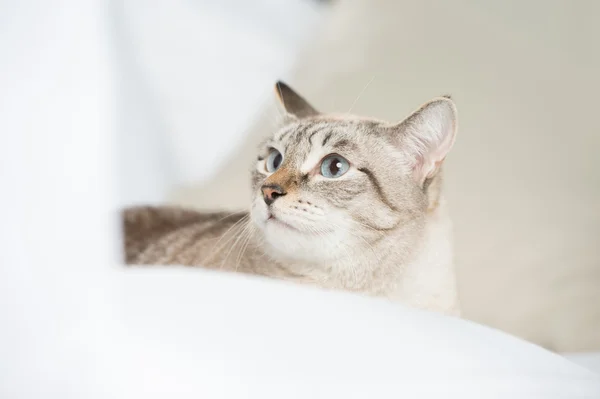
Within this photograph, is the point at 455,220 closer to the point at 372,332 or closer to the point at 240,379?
the point at 372,332

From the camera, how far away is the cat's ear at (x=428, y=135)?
2.78ft

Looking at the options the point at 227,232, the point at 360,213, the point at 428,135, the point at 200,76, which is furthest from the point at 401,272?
the point at 200,76

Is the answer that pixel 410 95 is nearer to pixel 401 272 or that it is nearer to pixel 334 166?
pixel 334 166

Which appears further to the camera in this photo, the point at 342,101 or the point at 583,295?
the point at 342,101

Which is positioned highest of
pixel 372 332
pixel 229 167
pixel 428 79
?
pixel 428 79

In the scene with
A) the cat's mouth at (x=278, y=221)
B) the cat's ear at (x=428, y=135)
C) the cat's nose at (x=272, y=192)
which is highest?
the cat's ear at (x=428, y=135)

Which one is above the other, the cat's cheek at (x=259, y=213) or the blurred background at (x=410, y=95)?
the blurred background at (x=410, y=95)

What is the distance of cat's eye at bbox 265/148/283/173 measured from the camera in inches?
39.3

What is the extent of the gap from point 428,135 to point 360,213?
0.17 metres

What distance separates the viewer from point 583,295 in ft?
2.84

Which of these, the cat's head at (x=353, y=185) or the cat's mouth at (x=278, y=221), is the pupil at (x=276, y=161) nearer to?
the cat's head at (x=353, y=185)

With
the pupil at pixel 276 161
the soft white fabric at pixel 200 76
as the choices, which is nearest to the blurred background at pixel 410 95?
the soft white fabric at pixel 200 76

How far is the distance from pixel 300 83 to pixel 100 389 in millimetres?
711

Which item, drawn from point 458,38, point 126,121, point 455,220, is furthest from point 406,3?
point 126,121
